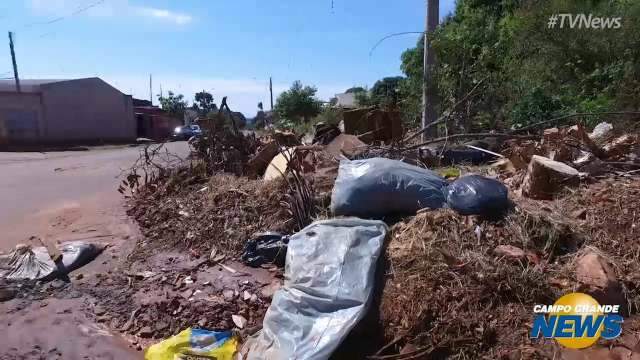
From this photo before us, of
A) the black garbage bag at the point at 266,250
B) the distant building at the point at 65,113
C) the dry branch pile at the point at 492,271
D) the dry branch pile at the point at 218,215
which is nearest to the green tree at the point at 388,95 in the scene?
the dry branch pile at the point at 218,215

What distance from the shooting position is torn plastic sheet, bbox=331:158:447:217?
341cm

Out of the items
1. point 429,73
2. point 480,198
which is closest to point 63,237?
point 480,198

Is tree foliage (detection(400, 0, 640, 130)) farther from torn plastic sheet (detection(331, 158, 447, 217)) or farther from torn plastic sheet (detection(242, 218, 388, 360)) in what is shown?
torn plastic sheet (detection(242, 218, 388, 360))

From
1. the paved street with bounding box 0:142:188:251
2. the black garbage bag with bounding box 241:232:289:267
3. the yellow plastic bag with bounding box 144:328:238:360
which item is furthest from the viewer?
the paved street with bounding box 0:142:188:251

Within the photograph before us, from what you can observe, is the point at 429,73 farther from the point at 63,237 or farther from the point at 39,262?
the point at 39,262

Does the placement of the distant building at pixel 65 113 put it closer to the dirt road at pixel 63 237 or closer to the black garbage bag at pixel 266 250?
the dirt road at pixel 63 237

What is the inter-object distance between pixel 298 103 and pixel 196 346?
19.7 metres

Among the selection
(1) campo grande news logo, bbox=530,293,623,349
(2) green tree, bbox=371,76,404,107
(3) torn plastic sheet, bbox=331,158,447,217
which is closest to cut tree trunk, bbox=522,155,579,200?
(3) torn plastic sheet, bbox=331,158,447,217

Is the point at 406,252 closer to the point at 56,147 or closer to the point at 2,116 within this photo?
the point at 56,147

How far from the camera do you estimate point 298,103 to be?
22078mm

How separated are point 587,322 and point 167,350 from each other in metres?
2.29

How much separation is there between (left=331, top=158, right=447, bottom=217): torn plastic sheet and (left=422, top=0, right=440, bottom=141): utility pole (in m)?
4.55

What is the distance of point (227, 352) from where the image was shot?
111 inches

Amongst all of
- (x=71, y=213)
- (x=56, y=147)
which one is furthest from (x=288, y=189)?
(x=56, y=147)
